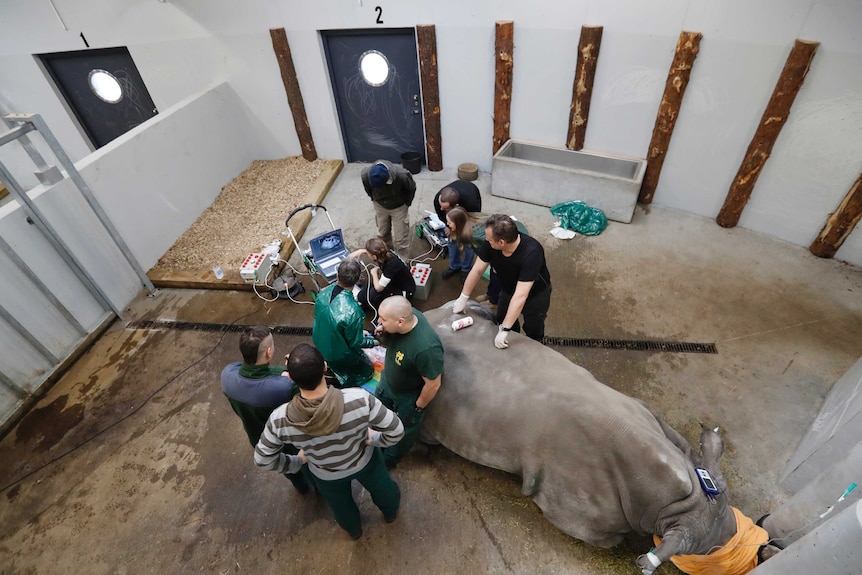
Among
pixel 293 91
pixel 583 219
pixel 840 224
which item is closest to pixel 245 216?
pixel 293 91

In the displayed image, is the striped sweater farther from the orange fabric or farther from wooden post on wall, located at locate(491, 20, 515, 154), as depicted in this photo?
wooden post on wall, located at locate(491, 20, 515, 154)

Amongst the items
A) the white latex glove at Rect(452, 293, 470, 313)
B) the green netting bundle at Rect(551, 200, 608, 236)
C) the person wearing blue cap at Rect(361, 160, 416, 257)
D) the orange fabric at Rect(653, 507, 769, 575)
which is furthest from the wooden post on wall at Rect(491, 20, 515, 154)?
the orange fabric at Rect(653, 507, 769, 575)

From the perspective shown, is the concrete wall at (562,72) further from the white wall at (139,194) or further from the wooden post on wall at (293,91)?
the white wall at (139,194)

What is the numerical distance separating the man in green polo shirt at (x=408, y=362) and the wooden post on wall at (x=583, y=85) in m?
4.58

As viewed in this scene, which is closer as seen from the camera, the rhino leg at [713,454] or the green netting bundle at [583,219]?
the rhino leg at [713,454]

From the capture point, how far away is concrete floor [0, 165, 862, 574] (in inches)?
118

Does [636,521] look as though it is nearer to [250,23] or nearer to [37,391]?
[37,391]

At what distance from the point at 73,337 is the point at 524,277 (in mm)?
4819

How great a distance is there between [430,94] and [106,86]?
5468 millimetres

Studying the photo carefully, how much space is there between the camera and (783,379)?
12.6 feet

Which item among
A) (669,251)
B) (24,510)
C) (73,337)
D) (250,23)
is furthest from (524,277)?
(250,23)

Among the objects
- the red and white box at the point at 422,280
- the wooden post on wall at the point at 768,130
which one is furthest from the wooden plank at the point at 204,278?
the wooden post on wall at the point at 768,130

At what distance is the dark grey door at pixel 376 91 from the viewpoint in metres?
6.45

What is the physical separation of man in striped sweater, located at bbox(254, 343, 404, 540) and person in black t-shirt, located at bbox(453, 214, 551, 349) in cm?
114
